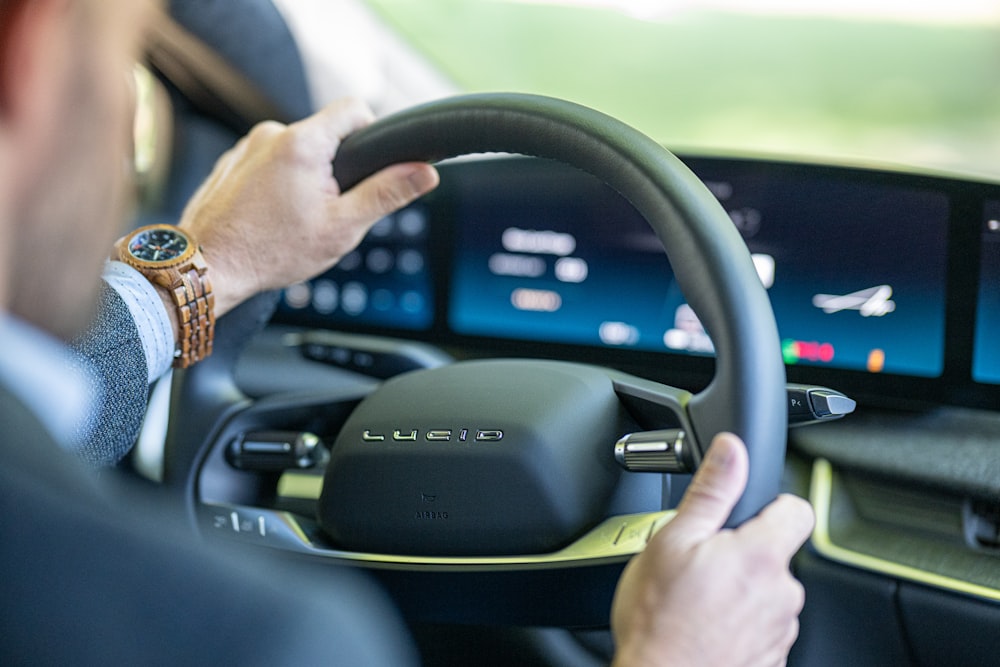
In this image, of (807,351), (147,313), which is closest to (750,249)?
(807,351)

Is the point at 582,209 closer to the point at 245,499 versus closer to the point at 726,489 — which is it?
the point at 245,499

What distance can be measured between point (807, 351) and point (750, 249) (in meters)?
0.13

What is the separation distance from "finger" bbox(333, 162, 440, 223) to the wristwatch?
134 millimetres

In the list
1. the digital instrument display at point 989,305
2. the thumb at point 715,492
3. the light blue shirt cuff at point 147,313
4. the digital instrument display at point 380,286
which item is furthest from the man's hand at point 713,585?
the digital instrument display at point 380,286

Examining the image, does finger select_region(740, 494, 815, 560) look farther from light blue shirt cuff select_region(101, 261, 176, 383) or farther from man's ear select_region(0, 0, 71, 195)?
light blue shirt cuff select_region(101, 261, 176, 383)

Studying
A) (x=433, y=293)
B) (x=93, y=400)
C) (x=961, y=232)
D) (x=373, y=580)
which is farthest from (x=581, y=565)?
(x=433, y=293)

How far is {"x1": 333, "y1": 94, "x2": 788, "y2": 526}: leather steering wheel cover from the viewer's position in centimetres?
62

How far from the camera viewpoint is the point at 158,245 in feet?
3.18

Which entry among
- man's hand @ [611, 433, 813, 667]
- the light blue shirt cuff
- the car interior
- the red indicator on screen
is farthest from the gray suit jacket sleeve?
the red indicator on screen

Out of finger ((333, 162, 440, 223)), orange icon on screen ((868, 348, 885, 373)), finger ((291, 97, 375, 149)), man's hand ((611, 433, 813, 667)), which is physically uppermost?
finger ((291, 97, 375, 149))

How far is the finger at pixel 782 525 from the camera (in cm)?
60

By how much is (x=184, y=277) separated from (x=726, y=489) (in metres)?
0.54

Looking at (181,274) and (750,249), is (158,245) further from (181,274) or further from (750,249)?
(750,249)

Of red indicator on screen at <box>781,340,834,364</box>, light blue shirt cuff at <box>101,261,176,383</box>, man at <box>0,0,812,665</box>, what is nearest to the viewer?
man at <box>0,0,812,665</box>
